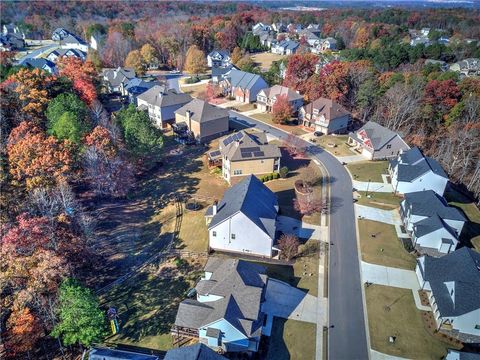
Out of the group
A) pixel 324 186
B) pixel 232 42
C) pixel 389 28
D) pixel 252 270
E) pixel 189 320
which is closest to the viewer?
pixel 189 320

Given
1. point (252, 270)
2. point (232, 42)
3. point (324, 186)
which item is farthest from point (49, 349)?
point (232, 42)

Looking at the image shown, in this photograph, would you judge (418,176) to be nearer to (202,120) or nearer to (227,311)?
(227,311)

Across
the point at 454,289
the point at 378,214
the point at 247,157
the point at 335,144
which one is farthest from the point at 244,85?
the point at 454,289

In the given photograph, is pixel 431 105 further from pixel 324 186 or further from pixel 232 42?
pixel 232 42

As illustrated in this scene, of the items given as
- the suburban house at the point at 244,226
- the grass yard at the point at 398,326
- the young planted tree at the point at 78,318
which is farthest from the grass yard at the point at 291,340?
the young planted tree at the point at 78,318

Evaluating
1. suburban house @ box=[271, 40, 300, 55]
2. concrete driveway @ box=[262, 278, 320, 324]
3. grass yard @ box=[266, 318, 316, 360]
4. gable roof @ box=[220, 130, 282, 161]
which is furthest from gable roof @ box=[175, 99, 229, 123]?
suburban house @ box=[271, 40, 300, 55]

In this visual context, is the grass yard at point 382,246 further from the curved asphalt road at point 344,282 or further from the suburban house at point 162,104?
the suburban house at point 162,104

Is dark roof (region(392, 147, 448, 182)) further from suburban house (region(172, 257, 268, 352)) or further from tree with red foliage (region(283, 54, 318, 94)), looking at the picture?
tree with red foliage (region(283, 54, 318, 94))
